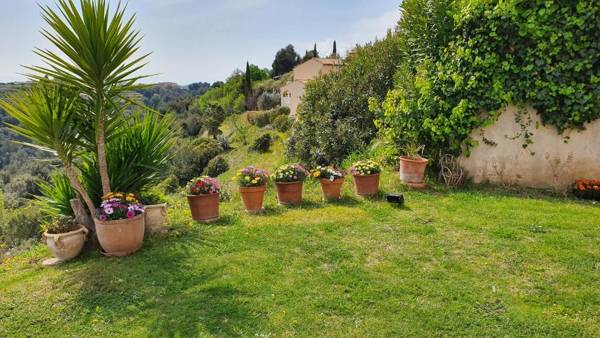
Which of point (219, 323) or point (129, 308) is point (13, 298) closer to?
point (129, 308)

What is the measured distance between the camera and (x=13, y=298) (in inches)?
129

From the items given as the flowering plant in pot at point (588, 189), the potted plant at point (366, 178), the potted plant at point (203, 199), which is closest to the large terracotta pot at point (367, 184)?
the potted plant at point (366, 178)

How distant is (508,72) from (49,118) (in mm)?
6787

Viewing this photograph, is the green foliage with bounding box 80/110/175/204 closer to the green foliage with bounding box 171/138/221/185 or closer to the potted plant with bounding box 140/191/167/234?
the potted plant with bounding box 140/191/167/234

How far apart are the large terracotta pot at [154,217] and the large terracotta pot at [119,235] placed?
1.41 ft

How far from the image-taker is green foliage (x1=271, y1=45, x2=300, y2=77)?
177 ft

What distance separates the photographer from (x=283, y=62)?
2126 inches

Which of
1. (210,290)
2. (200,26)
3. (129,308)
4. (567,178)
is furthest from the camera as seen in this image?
(200,26)

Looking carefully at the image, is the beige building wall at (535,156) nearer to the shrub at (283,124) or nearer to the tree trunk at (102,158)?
the tree trunk at (102,158)

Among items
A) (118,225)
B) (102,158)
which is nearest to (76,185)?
(102,158)

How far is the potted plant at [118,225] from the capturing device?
12.8 ft

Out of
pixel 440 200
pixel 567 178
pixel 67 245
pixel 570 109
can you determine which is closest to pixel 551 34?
pixel 570 109

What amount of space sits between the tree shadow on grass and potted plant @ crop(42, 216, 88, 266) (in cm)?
24

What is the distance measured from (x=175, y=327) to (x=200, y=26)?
9.87 meters
